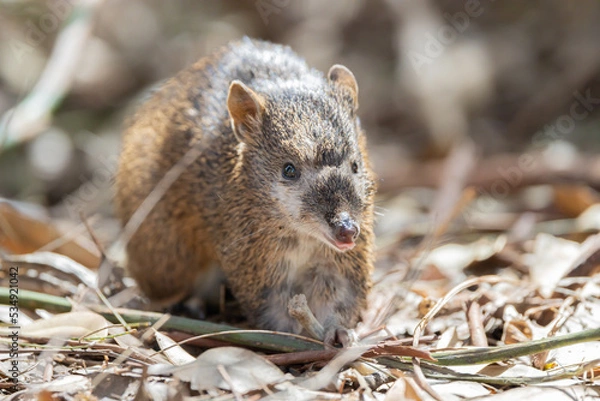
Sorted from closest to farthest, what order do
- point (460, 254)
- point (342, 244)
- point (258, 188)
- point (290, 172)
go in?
point (342, 244) → point (290, 172) → point (258, 188) → point (460, 254)

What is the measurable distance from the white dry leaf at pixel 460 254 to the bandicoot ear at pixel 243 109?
7.63 feet

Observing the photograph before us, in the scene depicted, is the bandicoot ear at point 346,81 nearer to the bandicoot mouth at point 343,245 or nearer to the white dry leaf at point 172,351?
the bandicoot mouth at point 343,245

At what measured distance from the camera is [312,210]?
447 cm

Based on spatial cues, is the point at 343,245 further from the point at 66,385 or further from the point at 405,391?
the point at 66,385

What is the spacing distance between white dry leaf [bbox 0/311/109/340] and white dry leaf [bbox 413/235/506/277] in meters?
3.01

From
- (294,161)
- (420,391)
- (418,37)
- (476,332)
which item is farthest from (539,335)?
(418,37)

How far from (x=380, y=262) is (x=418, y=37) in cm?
440

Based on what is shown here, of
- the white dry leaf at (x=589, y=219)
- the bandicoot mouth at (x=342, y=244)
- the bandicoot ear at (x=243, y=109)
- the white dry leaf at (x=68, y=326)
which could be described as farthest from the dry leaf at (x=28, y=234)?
the white dry leaf at (x=589, y=219)

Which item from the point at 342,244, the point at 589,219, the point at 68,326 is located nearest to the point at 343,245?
the point at 342,244

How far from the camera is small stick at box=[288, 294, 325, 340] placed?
174 inches

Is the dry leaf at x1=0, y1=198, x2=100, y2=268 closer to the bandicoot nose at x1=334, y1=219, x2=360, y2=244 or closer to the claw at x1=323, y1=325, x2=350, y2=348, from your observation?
the claw at x1=323, y1=325, x2=350, y2=348

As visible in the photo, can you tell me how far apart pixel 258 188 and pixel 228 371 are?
4.42 feet

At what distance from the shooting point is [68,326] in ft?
15.7

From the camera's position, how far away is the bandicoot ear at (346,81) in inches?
205
